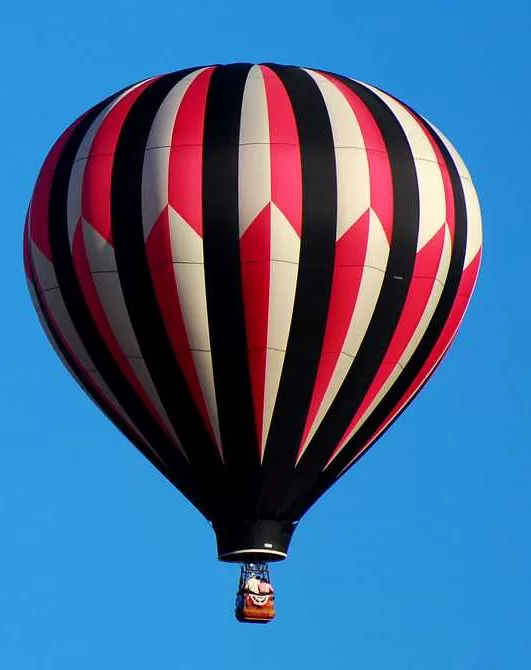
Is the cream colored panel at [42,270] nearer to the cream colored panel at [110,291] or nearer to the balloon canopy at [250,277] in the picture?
the balloon canopy at [250,277]

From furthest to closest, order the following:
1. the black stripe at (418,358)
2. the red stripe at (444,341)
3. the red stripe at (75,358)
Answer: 1. the red stripe at (444,341)
2. the red stripe at (75,358)
3. the black stripe at (418,358)

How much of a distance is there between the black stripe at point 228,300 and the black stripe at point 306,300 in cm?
31

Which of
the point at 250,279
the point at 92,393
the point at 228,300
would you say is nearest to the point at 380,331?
the point at 250,279

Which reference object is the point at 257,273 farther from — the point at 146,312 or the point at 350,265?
the point at 146,312

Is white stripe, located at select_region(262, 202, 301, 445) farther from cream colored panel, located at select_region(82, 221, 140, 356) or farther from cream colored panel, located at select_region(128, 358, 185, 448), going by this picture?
cream colored panel, located at select_region(82, 221, 140, 356)

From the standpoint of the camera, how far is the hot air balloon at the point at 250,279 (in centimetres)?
6031

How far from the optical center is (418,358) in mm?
61625

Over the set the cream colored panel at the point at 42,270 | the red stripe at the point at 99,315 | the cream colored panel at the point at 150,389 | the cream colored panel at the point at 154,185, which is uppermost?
the cream colored panel at the point at 154,185

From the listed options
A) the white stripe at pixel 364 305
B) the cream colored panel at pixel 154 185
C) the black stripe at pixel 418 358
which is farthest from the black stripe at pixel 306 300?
the cream colored panel at pixel 154 185

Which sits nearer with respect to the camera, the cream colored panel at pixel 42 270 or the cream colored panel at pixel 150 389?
the cream colored panel at pixel 150 389

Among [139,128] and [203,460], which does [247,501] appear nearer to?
[203,460]

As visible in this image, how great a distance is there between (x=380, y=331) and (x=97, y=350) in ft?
12.3

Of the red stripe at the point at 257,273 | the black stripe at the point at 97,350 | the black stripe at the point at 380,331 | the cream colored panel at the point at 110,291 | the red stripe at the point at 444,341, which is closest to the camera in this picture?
the red stripe at the point at 257,273

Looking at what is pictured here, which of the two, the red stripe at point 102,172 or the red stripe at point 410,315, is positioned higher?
the red stripe at point 102,172
